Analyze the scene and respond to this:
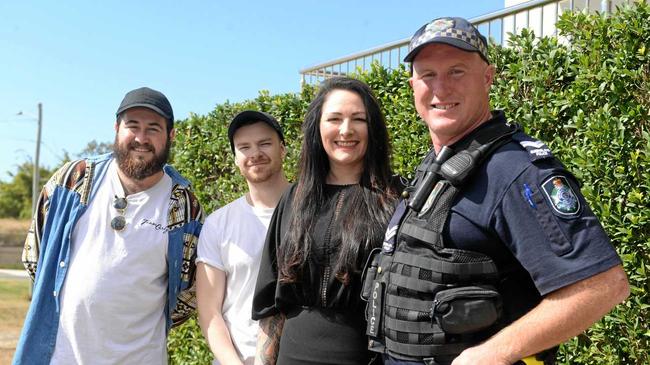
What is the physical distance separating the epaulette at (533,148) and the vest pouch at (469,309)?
0.37m

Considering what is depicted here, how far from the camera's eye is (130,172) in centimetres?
325

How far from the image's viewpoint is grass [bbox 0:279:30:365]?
363 inches

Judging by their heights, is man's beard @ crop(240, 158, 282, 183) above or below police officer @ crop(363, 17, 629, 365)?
above

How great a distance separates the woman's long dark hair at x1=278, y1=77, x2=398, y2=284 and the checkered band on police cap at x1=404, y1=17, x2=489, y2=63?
67 centimetres

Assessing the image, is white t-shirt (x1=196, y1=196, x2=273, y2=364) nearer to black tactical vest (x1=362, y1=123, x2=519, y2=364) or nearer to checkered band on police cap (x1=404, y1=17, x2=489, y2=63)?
black tactical vest (x1=362, y1=123, x2=519, y2=364)

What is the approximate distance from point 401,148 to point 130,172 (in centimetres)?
162

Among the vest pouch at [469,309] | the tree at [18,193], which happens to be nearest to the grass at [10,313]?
the vest pouch at [469,309]

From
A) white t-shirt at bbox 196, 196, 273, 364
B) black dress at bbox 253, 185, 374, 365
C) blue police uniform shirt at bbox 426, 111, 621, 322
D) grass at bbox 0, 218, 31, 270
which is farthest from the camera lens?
grass at bbox 0, 218, 31, 270

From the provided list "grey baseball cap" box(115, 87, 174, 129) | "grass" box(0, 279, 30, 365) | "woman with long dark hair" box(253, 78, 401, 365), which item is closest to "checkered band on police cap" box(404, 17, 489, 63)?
"woman with long dark hair" box(253, 78, 401, 365)

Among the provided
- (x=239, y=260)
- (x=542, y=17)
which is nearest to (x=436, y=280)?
(x=239, y=260)

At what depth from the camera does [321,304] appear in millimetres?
2402

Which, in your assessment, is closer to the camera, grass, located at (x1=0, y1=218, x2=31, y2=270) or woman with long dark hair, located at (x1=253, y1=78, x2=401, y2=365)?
woman with long dark hair, located at (x1=253, y1=78, x2=401, y2=365)

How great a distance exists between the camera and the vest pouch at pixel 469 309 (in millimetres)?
1667

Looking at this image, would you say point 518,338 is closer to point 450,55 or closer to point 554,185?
point 554,185
